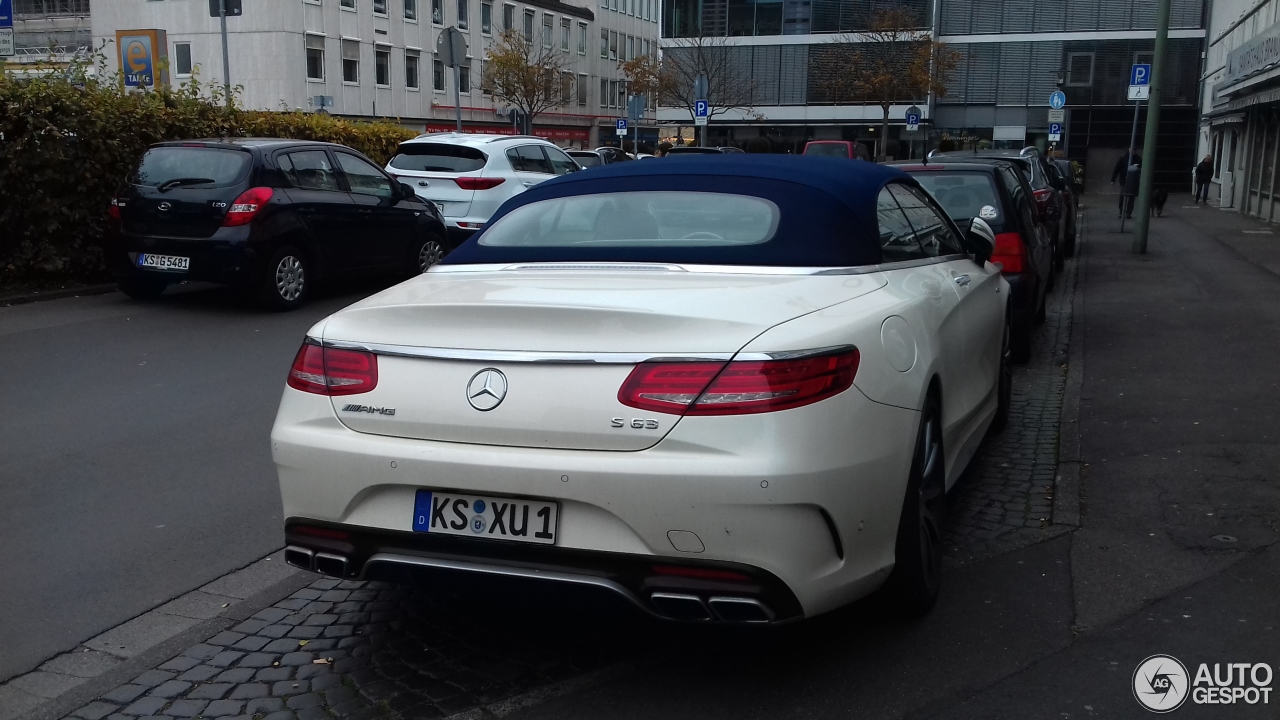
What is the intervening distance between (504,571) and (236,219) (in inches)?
342

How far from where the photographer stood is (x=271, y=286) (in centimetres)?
1141

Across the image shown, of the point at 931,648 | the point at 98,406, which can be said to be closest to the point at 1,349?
the point at 98,406

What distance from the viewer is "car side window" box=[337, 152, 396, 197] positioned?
41.6ft

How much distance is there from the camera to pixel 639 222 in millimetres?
4539

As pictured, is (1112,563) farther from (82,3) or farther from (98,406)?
(82,3)

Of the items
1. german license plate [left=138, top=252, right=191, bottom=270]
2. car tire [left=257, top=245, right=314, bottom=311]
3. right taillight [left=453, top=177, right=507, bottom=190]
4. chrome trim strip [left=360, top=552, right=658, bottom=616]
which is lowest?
car tire [left=257, top=245, right=314, bottom=311]

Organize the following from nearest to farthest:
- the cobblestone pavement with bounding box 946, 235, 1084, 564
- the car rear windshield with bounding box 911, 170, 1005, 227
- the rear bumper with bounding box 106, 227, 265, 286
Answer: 1. the cobblestone pavement with bounding box 946, 235, 1084, 564
2. the car rear windshield with bounding box 911, 170, 1005, 227
3. the rear bumper with bounding box 106, 227, 265, 286

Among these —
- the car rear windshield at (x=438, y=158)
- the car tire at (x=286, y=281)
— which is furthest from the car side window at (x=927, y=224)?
the car rear windshield at (x=438, y=158)

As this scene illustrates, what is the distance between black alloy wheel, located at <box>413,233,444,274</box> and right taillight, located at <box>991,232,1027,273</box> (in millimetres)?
6699

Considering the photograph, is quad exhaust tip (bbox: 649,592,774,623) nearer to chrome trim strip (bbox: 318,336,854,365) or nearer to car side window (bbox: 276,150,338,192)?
chrome trim strip (bbox: 318,336,854,365)

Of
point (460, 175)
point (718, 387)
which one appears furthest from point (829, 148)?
point (718, 387)

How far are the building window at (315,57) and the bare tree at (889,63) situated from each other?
79.4 feet

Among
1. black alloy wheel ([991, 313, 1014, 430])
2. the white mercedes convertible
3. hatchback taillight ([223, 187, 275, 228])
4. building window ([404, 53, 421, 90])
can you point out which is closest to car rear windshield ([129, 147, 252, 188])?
hatchback taillight ([223, 187, 275, 228])

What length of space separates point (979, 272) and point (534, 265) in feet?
8.10
